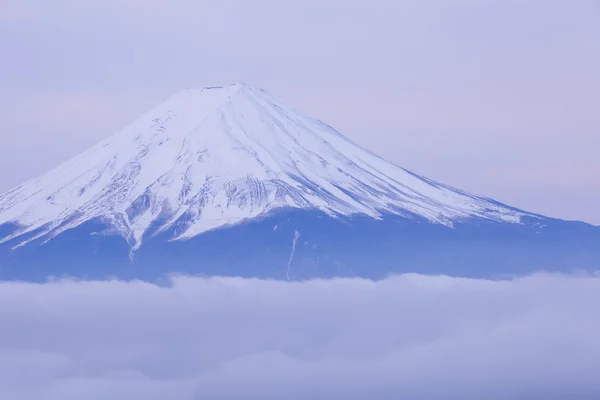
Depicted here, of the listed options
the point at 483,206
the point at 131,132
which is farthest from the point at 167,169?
the point at 483,206

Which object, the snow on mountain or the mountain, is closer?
the mountain

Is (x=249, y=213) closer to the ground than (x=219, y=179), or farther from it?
closer to the ground

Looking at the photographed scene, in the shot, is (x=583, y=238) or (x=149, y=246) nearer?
(x=149, y=246)

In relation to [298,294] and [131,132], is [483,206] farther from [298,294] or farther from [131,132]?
[131,132]

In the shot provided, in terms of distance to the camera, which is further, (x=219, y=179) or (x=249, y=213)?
(x=219, y=179)
